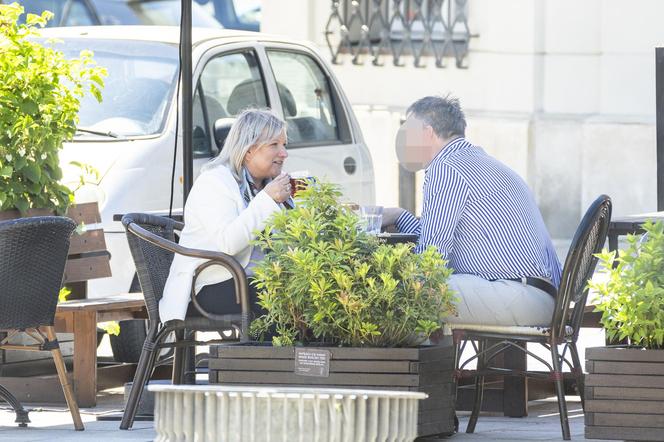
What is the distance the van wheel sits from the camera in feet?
26.4

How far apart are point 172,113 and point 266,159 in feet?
8.18

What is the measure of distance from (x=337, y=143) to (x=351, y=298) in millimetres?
4871

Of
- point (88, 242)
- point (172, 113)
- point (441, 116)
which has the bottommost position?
point (88, 242)

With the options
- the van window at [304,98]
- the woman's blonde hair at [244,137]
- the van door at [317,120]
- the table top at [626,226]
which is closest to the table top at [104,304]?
the woman's blonde hair at [244,137]

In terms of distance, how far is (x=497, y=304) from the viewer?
5719mm

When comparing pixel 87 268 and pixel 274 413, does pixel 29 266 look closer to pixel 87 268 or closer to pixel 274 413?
pixel 87 268

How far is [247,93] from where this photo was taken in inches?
362

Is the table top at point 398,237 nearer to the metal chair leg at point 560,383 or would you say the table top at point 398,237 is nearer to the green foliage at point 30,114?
the metal chair leg at point 560,383

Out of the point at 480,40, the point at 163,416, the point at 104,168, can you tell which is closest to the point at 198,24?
the point at 480,40

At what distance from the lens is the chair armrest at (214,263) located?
561cm

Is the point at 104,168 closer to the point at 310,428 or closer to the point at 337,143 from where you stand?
the point at 337,143

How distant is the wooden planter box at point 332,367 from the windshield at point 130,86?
350cm

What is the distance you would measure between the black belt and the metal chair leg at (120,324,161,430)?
4.34 ft

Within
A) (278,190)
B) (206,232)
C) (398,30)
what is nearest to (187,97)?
(206,232)
